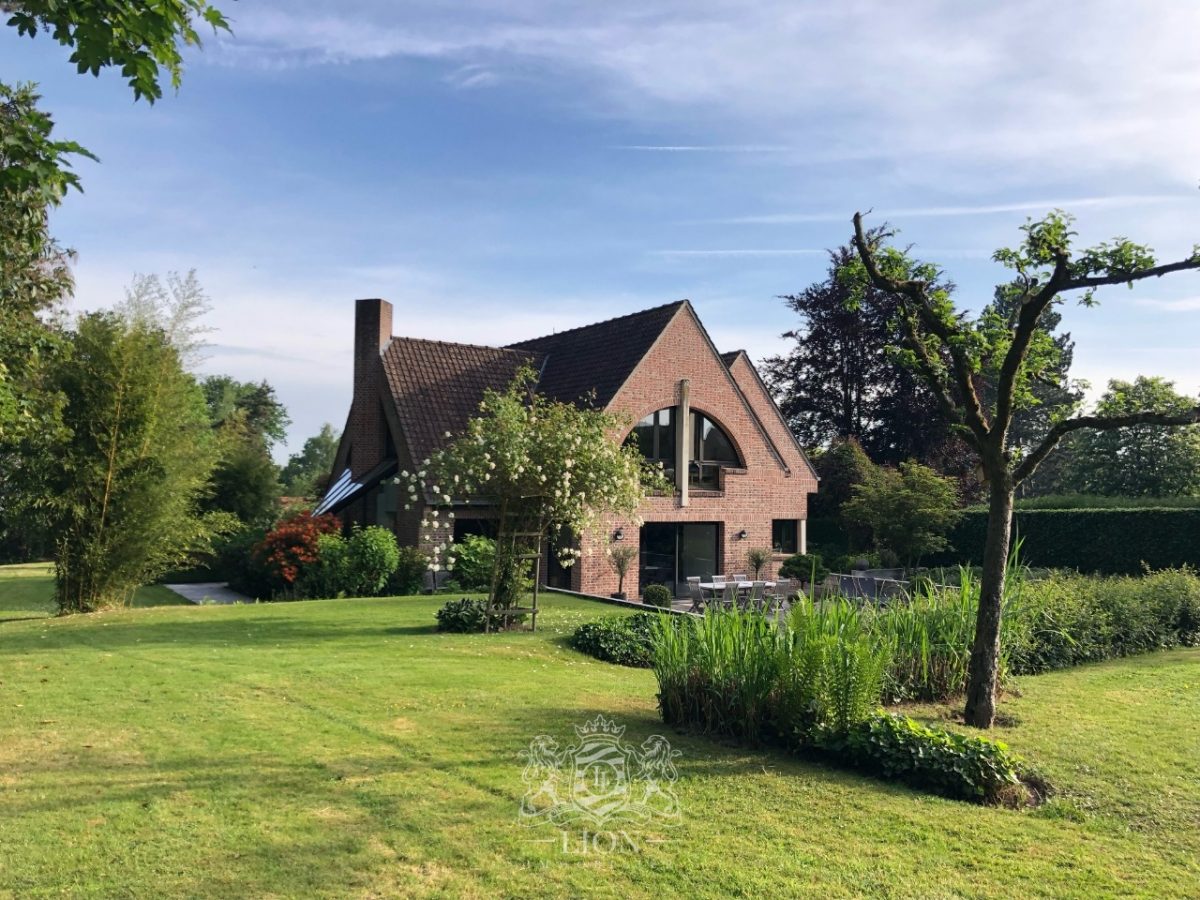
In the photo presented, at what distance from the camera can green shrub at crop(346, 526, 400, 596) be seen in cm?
1861

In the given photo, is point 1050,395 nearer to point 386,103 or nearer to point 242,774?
point 386,103

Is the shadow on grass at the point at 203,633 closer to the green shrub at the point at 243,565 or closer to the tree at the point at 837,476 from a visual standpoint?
the green shrub at the point at 243,565

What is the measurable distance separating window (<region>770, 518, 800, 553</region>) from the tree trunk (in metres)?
18.0

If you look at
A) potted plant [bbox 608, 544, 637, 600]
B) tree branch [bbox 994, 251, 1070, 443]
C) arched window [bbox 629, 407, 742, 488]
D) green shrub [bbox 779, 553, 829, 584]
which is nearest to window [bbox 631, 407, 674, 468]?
arched window [bbox 629, 407, 742, 488]

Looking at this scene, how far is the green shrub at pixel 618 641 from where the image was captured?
446 inches

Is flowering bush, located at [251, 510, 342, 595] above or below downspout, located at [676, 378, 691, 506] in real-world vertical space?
below

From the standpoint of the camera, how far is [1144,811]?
5.70 m

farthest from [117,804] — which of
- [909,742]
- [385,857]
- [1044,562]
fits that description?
[1044,562]

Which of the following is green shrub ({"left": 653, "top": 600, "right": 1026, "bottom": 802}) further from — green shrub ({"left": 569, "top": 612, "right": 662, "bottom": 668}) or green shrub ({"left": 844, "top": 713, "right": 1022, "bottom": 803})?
green shrub ({"left": 569, "top": 612, "right": 662, "bottom": 668})

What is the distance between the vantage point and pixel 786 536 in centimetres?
2708

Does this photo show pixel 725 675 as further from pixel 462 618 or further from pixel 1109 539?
pixel 1109 539

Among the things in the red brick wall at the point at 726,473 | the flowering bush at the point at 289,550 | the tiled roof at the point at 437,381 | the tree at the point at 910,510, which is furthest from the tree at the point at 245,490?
the tree at the point at 910,510
